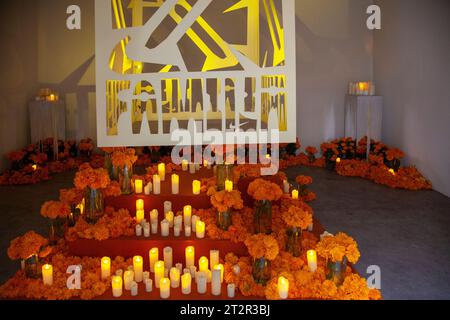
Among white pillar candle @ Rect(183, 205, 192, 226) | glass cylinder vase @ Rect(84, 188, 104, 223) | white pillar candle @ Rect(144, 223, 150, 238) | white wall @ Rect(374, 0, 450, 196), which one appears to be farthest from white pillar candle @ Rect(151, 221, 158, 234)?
white wall @ Rect(374, 0, 450, 196)

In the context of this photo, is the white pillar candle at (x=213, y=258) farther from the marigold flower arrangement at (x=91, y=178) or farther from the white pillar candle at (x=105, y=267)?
the marigold flower arrangement at (x=91, y=178)

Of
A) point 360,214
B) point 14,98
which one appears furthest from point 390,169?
point 14,98

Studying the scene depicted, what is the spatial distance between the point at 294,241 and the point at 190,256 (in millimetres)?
748

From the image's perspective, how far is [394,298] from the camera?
311 centimetres

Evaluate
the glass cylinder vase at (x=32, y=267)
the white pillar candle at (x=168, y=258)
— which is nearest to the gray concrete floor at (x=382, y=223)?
the glass cylinder vase at (x=32, y=267)

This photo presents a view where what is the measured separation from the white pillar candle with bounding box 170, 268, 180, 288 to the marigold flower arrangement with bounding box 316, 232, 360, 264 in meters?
0.91

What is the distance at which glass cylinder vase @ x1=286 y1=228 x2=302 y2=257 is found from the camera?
3469 mm

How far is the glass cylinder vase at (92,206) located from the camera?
3.69 meters

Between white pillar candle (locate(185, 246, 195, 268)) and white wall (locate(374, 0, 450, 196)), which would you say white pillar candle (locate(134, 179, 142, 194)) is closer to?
white pillar candle (locate(185, 246, 195, 268))

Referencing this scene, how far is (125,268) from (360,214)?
8.35 ft

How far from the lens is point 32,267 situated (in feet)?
10.4

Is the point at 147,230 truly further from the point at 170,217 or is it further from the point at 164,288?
the point at 164,288
